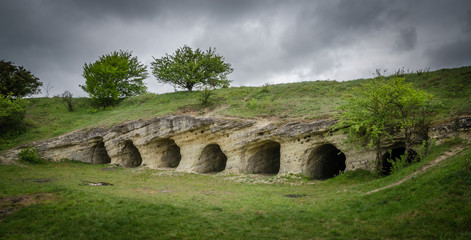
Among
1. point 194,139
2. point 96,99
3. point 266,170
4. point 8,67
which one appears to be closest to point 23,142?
point 96,99

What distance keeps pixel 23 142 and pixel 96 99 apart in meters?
13.7

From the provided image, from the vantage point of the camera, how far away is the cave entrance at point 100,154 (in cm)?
3005

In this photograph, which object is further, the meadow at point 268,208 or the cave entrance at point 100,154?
the cave entrance at point 100,154

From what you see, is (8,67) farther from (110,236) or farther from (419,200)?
(419,200)

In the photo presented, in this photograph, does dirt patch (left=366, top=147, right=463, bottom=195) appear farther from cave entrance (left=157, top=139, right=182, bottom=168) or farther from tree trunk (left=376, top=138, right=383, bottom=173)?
cave entrance (left=157, top=139, right=182, bottom=168)

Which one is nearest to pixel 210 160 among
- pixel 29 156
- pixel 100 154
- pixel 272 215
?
pixel 100 154

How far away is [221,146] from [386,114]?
45.9 feet

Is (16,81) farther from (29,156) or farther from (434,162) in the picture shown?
(434,162)

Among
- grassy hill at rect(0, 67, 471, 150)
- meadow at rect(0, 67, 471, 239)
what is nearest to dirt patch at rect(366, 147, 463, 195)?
meadow at rect(0, 67, 471, 239)

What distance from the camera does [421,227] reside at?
291 inches

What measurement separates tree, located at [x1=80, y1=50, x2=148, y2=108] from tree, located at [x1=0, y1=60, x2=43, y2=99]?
8.38 meters

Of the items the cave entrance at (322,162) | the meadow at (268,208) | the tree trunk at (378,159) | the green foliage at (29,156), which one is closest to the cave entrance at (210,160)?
the meadow at (268,208)

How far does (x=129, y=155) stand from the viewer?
30094 mm

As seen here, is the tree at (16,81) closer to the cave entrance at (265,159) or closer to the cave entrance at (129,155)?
the cave entrance at (129,155)
